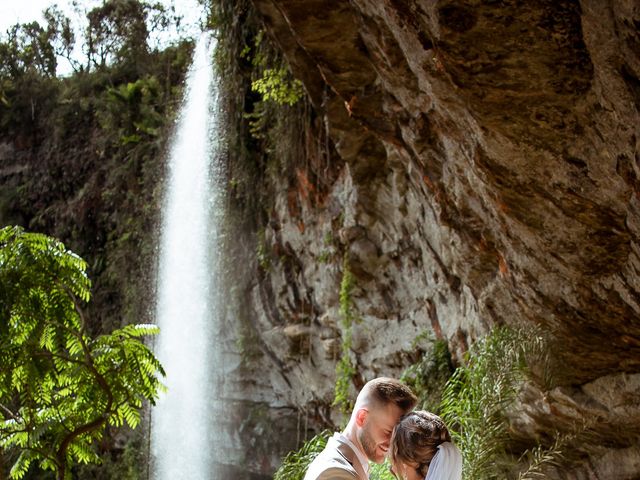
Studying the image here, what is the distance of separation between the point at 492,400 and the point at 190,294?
8264 mm

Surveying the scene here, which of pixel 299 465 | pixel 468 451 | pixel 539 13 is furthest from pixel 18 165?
pixel 539 13

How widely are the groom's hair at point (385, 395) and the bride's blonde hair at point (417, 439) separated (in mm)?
58

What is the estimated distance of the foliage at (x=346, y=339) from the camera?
895 cm

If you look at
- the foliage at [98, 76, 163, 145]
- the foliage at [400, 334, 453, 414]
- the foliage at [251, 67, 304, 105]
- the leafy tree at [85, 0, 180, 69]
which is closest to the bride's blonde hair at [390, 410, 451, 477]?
the foliage at [400, 334, 453, 414]

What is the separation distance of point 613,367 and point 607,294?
80 cm

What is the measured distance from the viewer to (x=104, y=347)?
4.36m

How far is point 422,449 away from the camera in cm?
273

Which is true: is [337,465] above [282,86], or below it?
below

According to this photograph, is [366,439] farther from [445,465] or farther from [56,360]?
[56,360]

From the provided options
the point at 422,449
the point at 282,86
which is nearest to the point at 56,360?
the point at 422,449

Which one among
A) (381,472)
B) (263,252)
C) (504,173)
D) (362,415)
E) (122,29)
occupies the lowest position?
(381,472)

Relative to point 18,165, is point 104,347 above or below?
below

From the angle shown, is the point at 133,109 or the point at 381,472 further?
the point at 133,109

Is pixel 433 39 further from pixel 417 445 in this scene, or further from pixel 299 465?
pixel 299 465
